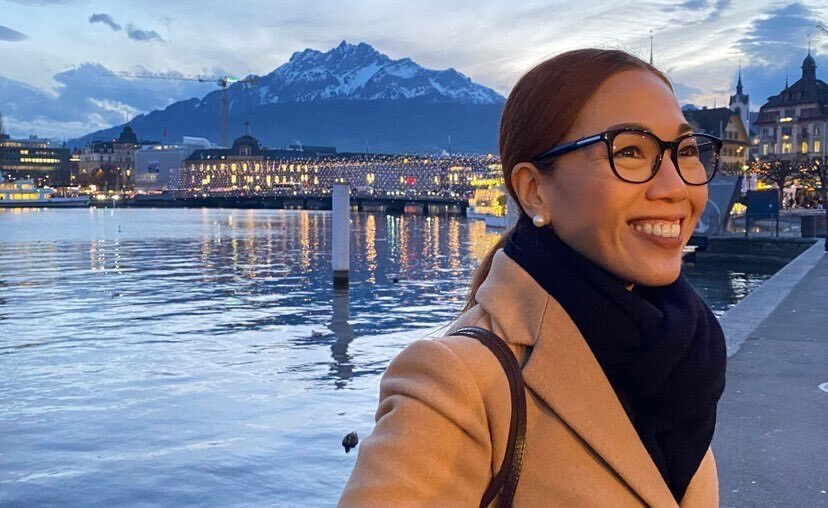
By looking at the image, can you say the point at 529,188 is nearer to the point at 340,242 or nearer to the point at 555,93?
the point at 555,93

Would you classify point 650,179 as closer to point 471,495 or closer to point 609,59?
point 609,59

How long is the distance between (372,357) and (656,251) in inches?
546

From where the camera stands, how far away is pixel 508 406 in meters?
1.53

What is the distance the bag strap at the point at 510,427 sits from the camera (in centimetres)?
154

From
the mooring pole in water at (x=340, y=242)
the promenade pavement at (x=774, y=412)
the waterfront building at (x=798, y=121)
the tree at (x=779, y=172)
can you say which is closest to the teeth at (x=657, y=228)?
the promenade pavement at (x=774, y=412)

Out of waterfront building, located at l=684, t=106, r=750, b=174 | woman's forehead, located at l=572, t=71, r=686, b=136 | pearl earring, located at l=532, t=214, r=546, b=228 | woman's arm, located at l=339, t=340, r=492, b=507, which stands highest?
waterfront building, located at l=684, t=106, r=750, b=174

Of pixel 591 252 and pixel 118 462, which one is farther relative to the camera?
pixel 118 462

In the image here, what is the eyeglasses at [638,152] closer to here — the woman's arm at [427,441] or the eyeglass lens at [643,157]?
the eyeglass lens at [643,157]

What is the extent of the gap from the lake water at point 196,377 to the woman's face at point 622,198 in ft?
22.3

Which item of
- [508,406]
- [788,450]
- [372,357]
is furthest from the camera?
[372,357]

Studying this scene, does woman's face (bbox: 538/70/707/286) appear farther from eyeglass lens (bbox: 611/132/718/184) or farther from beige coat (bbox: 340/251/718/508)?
beige coat (bbox: 340/251/718/508)

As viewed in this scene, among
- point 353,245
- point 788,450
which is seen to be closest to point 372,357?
point 788,450

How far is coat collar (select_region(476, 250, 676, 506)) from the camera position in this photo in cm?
159

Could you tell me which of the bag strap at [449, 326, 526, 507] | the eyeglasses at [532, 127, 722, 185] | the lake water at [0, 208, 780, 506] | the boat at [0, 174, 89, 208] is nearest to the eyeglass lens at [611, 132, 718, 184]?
the eyeglasses at [532, 127, 722, 185]
